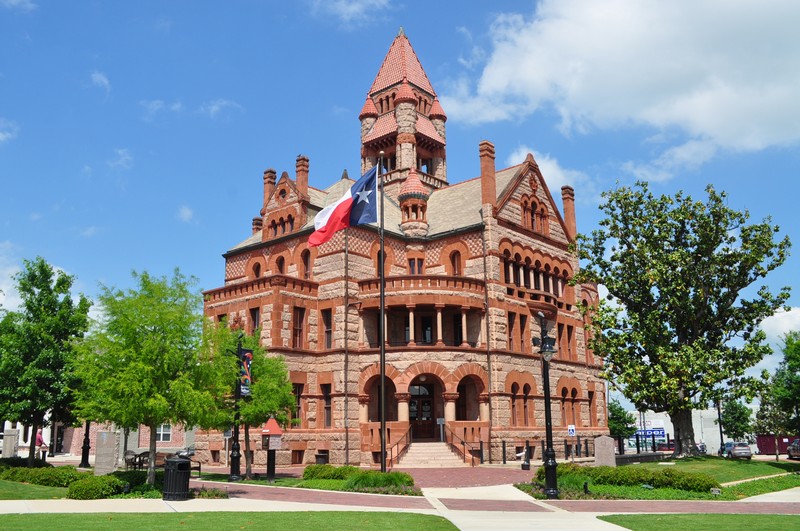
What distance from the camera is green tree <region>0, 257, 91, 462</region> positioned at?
2856cm

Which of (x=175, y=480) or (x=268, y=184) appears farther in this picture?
(x=268, y=184)

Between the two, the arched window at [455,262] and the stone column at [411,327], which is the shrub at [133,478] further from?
the arched window at [455,262]

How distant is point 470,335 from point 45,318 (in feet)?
73.4

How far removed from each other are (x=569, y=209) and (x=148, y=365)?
35455 mm

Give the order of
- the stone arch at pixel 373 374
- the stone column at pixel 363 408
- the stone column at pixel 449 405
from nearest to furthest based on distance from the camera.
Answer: the stone column at pixel 449 405 < the stone arch at pixel 373 374 < the stone column at pixel 363 408

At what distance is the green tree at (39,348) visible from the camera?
28562 millimetres

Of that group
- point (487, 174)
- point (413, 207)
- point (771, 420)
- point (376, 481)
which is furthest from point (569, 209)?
point (771, 420)

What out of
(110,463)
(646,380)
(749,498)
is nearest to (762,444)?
(646,380)

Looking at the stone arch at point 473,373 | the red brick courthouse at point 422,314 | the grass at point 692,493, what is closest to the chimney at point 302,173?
the red brick courthouse at point 422,314

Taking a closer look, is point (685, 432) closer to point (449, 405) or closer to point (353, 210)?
point (449, 405)

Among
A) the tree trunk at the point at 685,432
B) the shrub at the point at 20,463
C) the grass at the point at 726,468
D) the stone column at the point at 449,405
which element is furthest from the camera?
the stone column at the point at 449,405

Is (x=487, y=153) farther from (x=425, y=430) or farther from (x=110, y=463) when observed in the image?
(x=110, y=463)

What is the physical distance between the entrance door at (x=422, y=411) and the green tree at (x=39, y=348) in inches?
725

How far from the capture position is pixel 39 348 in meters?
29.6
